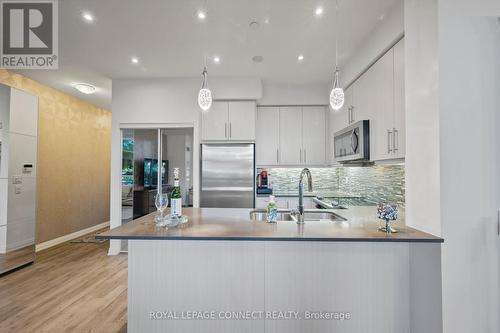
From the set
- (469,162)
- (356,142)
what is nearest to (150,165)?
(356,142)

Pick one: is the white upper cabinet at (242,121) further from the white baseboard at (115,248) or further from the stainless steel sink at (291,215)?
the white baseboard at (115,248)

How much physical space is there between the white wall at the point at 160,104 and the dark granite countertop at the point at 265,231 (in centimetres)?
208

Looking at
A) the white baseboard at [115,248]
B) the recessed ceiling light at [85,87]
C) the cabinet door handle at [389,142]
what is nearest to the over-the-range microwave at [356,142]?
the cabinet door handle at [389,142]

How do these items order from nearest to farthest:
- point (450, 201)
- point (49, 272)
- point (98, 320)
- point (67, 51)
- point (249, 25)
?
1. point (450, 201)
2. point (98, 320)
3. point (249, 25)
4. point (67, 51)
5. point (49, 272)

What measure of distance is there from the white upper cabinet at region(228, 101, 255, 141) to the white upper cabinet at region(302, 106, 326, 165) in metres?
0.97

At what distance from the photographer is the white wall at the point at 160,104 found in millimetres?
3715

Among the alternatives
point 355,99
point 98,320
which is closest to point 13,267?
point 98,320

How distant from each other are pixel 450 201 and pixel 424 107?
1.90ft

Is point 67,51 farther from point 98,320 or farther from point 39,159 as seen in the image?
point 98,320

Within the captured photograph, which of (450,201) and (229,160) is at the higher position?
(229,160)

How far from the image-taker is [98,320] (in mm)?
2055

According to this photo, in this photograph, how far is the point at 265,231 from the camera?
4.92 ft

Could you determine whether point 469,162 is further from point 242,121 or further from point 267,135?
point 267,135

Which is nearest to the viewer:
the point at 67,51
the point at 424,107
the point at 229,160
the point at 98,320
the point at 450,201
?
the point at 450,201
